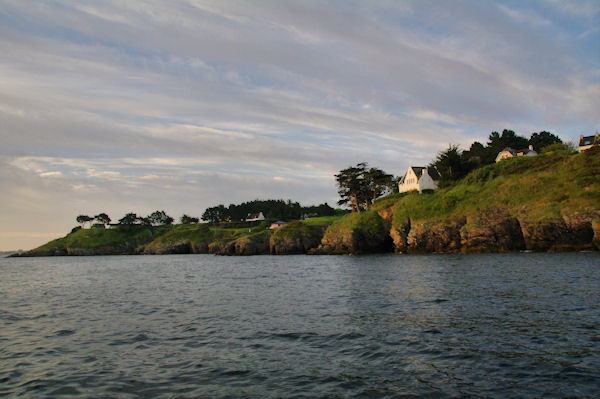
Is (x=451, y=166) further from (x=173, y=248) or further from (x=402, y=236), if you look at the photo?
(x=173, y=248)

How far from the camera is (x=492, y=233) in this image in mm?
63031

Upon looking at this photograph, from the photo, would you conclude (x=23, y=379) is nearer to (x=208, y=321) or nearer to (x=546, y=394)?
(x=208, y=321)

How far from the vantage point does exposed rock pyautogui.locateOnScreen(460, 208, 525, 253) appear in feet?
203

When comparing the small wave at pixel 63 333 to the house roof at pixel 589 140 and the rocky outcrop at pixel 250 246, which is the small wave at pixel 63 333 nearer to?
the rocky outcrop at pixel 250 246

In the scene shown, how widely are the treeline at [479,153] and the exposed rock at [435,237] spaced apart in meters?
21.6

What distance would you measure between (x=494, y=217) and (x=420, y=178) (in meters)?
44.4

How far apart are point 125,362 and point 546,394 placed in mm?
12382

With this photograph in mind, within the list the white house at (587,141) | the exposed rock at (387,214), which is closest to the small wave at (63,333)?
the exposed rock at (387,214)

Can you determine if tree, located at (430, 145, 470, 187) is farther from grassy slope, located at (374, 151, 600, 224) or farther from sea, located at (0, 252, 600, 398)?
sea, located at (0, 252, 600, 398)

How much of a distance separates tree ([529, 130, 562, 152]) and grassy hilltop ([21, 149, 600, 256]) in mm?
88277

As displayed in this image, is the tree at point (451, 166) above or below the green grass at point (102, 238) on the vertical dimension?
above

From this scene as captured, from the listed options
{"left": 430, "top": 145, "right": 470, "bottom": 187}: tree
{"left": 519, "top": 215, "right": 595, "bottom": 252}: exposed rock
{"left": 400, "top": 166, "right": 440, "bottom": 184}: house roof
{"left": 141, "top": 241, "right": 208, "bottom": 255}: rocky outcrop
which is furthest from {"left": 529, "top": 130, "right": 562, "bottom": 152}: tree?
{"left": 141, "top": 241, "right": 208, "bottom": 255}: rocky outcrop

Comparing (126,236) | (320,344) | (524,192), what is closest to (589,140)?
(524,192)

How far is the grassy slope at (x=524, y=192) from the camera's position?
58188 millimetres
